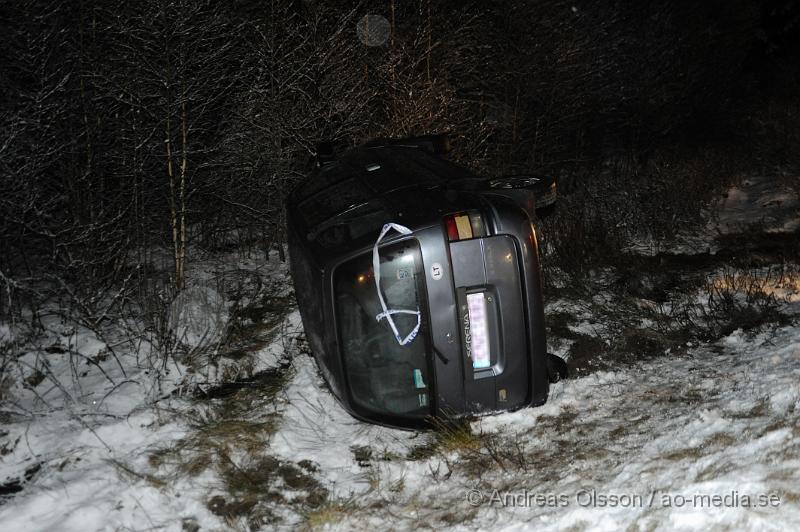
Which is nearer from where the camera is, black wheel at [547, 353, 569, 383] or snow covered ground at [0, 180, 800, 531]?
snow covered ground at [0, 180, 800, 531]

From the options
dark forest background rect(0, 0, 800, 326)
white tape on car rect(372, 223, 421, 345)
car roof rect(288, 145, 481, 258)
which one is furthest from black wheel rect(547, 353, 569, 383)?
dark forest background rect(0, 0, 800, 326)

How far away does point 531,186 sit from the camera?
4.49 meters

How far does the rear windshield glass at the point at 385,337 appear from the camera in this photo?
3992 mm

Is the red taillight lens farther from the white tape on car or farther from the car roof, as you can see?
the white tape on car

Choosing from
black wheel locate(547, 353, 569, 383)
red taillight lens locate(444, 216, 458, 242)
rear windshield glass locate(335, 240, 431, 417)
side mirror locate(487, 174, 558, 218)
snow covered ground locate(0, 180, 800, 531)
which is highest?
side mirror locate(487, 174, 558, 218)

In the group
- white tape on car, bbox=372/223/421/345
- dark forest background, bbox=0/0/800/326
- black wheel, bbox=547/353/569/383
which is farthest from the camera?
dark forest background, bbox=0/0/800/326

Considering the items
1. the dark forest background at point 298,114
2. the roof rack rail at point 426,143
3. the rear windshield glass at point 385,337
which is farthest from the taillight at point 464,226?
the dark forest background at point 298,114

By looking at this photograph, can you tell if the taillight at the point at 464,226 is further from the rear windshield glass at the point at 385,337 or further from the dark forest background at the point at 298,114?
the dark forest background at the point at 298,114

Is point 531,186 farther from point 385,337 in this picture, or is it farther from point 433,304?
point 385,337

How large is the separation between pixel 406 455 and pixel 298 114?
5.01 metres

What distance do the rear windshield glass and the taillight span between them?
0.80 ft

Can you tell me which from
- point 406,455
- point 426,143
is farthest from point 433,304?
point 426,143

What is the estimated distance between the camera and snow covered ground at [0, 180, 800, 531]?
11.3ft

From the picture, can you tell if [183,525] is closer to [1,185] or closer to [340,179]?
[340,179]
